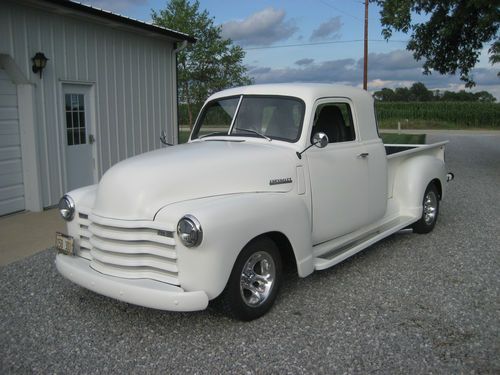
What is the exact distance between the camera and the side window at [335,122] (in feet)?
16.8

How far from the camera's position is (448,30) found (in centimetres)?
1244

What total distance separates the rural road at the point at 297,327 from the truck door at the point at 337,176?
559 mm

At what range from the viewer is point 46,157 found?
316 inches

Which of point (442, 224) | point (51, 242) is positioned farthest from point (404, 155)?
point (51, 242)

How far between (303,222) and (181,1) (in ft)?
70.1

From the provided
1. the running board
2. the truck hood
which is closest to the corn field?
the running board

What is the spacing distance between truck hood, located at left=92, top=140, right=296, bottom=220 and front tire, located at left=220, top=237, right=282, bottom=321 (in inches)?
21.6

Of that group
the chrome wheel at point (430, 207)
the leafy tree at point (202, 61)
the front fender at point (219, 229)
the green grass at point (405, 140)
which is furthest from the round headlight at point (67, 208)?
the leafy tree at point (202, 61)

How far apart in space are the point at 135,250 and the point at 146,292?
352 millimetres

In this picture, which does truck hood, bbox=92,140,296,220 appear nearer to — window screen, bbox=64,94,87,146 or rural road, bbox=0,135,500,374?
rural road, bbox=0,135,500,374

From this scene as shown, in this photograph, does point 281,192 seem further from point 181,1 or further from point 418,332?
point 181,1

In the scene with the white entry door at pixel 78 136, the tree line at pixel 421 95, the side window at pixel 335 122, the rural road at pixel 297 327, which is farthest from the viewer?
the tree line at pixel 421 95

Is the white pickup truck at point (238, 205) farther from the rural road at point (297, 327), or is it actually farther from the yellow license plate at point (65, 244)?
the rural road at point (297, 327)

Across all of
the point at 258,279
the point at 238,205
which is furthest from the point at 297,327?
the point at 238,205
